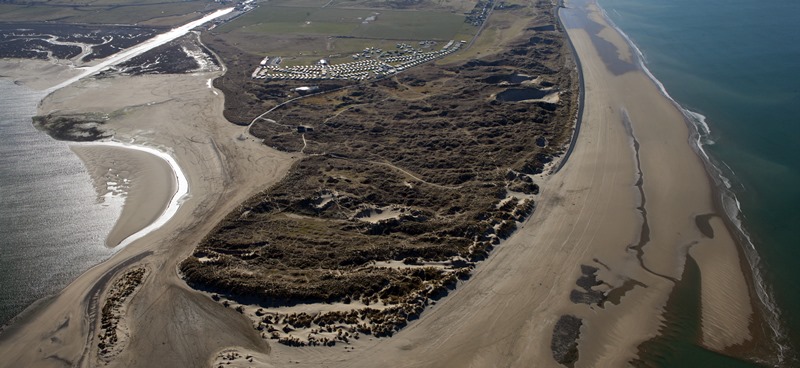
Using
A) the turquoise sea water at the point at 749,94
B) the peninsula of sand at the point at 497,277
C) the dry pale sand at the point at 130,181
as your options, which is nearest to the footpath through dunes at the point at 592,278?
the peninsula of sand at the point at 497,277

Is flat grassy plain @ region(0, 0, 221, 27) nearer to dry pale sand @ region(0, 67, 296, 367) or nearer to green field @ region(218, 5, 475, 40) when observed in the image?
green field @ region(218, 5, 475, 40)

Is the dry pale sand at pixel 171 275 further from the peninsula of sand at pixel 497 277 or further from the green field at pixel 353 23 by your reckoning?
the green field at pixel 353 23

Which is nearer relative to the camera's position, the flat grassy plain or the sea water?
the sea water

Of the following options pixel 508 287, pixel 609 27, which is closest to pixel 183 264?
pixel 508 287

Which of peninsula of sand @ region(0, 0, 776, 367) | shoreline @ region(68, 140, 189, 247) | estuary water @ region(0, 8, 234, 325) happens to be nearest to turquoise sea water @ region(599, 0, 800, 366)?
peninsula of sand @ region(0, 0, 776, 367)

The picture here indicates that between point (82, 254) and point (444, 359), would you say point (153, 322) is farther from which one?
point (444, 359)
